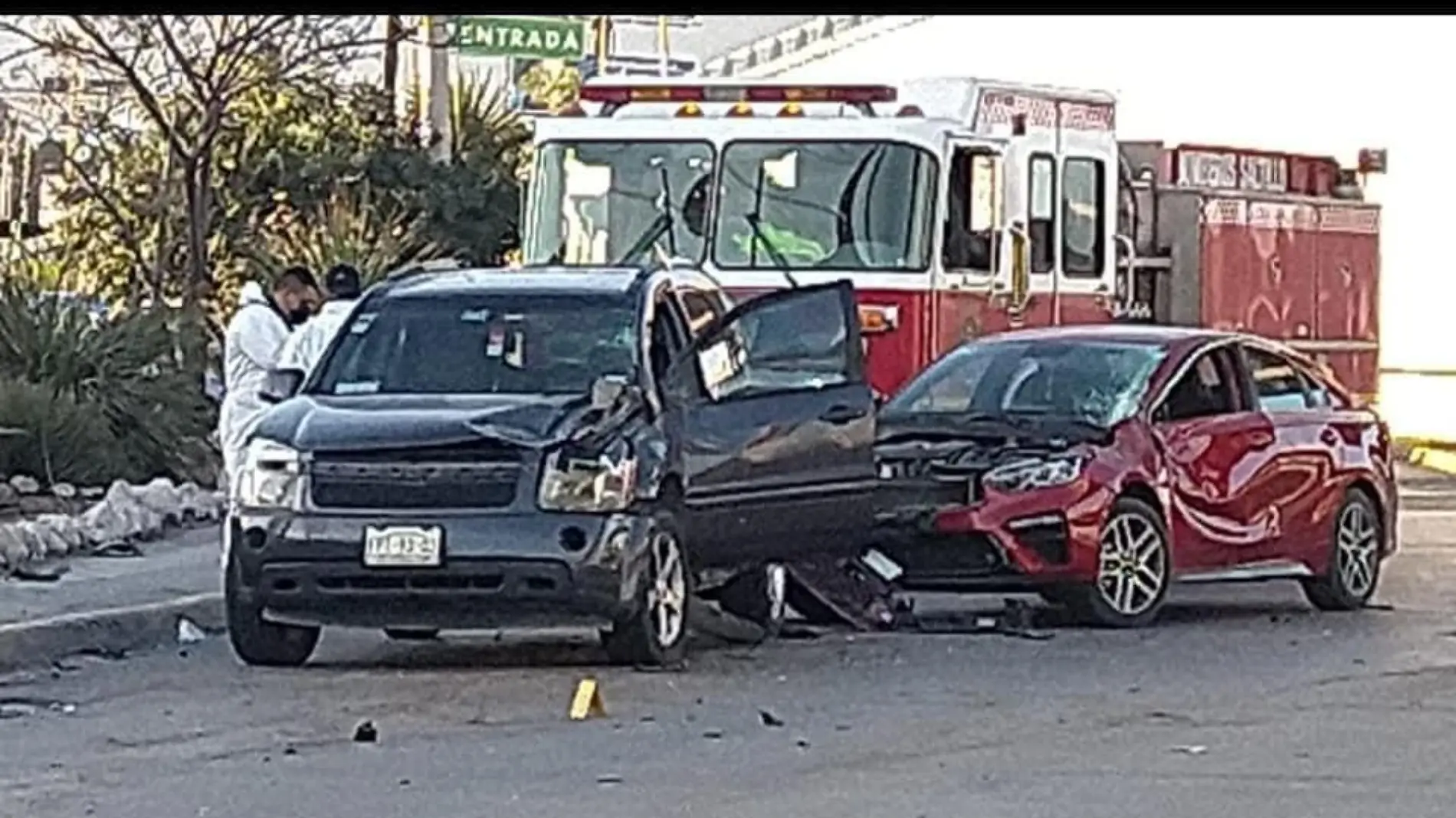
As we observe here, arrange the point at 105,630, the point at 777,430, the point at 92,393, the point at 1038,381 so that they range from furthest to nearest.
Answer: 1. the point at 92,393
2. the point at 1038,381
3. the point at 105,630
4. the point at 777,430

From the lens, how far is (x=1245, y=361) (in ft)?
57.0

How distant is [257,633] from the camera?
14.3 m

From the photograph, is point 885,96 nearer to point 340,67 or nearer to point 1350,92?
point 340,67

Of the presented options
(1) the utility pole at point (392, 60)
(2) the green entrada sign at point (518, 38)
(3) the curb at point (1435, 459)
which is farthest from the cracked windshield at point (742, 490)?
(3) the curb at point (1435, 459)

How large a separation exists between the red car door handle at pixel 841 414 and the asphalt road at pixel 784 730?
1007 millimetres

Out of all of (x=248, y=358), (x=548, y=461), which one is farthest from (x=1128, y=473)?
(x=248, y=358)

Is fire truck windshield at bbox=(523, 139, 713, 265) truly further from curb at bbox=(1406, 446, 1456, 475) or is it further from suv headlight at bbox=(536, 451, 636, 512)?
curb at bbox=(1406, 446, 1456, 475)

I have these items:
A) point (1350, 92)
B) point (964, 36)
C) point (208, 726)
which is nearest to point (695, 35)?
point (964, 36)

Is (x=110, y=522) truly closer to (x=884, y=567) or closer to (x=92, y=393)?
(x=92, y=393)

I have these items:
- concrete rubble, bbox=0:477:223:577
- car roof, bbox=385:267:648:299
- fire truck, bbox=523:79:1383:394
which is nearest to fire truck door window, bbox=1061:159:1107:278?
fire truck, bbox=523:79:1383:394

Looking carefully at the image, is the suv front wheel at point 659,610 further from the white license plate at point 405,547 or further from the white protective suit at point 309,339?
the white protective suit at point 309,339

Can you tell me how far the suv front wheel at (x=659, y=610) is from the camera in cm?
1400

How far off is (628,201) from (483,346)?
6.05 metres

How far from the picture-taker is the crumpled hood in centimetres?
1388
